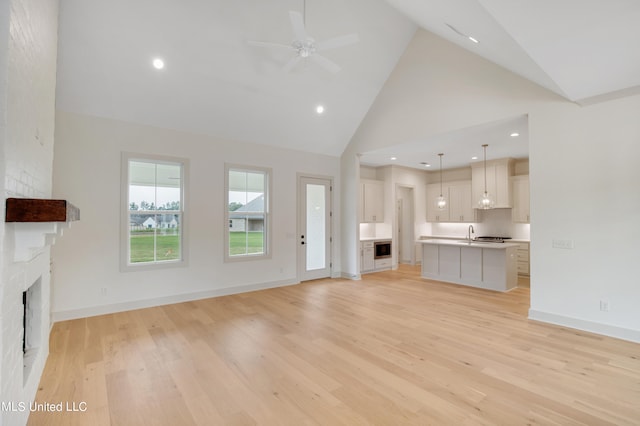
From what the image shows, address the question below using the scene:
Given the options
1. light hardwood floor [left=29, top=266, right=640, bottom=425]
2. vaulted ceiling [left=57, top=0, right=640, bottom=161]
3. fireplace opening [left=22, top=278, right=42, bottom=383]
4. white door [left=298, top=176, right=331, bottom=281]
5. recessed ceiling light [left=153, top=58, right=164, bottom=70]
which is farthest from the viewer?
white door [left=298, top=176, right=331, bottom=281]

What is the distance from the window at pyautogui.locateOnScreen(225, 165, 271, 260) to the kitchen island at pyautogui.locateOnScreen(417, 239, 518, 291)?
387 cm

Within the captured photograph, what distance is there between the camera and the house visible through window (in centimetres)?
475

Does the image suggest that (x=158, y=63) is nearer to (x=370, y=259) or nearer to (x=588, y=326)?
(x=370, y=259)

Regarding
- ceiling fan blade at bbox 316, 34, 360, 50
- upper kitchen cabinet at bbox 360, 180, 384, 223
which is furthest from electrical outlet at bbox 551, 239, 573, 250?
upper kitchen cabinet at bbox 360, 180, 384, 223

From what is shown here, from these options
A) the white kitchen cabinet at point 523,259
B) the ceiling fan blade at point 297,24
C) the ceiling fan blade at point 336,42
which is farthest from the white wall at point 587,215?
the white kitchen cabinet at point 523,259

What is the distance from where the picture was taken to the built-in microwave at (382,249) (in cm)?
803

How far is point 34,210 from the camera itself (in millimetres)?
1408

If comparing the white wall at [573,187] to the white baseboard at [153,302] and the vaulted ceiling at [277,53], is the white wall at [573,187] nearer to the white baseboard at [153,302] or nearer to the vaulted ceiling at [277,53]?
the vaulted ceiling at [277,53]

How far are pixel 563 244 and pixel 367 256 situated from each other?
4.43m

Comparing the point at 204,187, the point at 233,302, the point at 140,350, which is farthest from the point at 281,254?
the point at 140,350

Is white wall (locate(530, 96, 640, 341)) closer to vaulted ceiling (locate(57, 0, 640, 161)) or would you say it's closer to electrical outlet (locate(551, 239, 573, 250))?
electrical outlet (locate(551, 239, 573, 250))

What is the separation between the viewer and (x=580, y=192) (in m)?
3.82

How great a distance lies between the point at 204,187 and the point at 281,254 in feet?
6.89

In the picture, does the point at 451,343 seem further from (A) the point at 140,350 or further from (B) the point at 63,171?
(B) the point at 63,171
